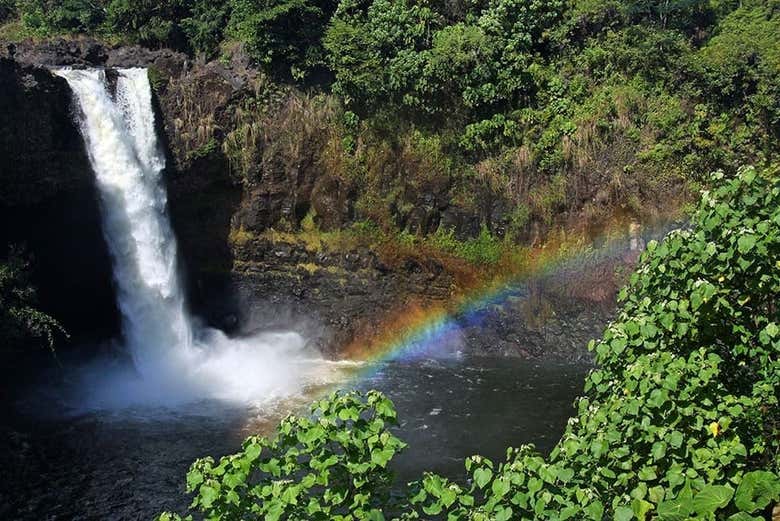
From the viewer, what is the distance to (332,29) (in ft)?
83.7

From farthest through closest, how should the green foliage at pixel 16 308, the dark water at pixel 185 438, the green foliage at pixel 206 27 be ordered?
the green foliage at pixel 206 27, the green foliage at pixel 16 308, the dark water at pixel 185 438

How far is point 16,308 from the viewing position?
17.9 meters

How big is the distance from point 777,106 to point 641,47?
4686 mm

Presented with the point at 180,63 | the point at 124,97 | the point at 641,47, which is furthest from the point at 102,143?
the point at 641,47

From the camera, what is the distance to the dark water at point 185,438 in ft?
43.7

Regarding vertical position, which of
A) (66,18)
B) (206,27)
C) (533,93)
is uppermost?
(66,18)

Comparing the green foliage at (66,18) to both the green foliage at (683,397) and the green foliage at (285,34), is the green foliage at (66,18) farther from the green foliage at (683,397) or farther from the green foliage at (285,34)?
the green foliage at (683,397)

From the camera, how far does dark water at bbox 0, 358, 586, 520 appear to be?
1330 cm

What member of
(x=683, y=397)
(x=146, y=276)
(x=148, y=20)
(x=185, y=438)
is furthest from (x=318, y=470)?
(x=148, y=20)

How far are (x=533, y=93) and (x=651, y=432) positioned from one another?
2122cm

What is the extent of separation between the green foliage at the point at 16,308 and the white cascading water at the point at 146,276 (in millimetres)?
2958

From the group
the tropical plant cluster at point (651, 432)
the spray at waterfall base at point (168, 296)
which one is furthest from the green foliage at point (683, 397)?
the spray at waterfall base at point (168, 296)

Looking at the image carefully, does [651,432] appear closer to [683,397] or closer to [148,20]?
[683,397]

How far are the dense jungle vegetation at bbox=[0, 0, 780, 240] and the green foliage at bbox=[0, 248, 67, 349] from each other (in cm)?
783
